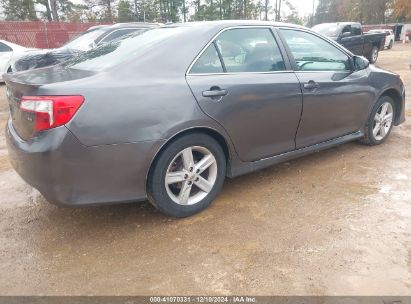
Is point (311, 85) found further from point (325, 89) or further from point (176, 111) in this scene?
point (176, 111)

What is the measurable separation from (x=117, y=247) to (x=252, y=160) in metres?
1.40

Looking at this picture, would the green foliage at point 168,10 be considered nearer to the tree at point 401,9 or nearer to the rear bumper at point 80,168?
the tree at point 401,9

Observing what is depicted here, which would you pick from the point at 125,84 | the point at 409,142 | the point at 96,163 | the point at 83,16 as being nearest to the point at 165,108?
the point at 125,84

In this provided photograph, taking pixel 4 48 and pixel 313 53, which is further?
pixel 4 48

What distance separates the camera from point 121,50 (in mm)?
3078

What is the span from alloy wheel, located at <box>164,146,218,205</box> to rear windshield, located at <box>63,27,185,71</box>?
87 cm

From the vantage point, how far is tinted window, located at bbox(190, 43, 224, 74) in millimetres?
2939

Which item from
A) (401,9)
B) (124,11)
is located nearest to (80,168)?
(124,11)

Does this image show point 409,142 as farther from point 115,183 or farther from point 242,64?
point 115,183

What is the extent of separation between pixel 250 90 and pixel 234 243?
1284mm

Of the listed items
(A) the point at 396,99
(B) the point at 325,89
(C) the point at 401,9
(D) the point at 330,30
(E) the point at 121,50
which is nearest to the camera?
(E) the point at 121,50

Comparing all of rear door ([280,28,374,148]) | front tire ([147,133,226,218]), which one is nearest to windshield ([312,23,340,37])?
rear door ([280,28,374,148])

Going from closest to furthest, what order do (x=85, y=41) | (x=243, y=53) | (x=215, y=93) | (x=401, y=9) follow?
(x=215, y=93), (x=243, y=53), (x=85, y=41), (x=401, y=9)

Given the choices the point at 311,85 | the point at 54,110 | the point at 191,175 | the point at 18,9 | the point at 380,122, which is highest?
the point at 18,9
